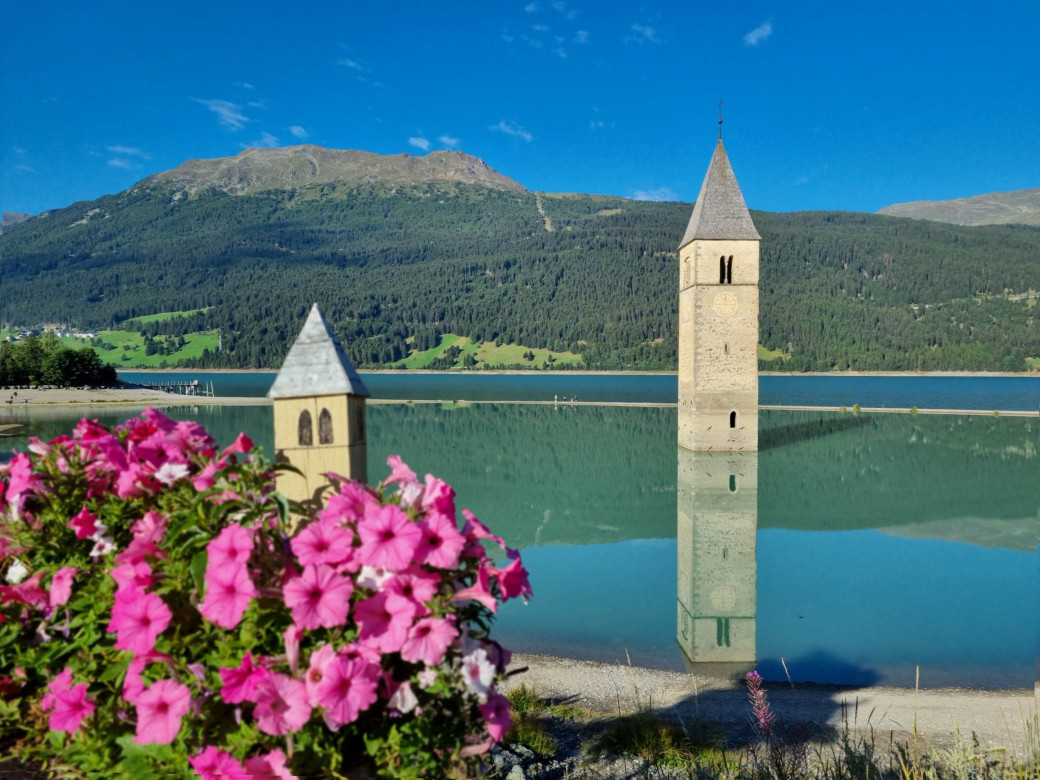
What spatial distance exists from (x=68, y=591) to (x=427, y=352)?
612 feet

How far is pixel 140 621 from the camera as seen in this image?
6.11ft

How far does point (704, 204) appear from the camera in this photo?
34938 millimetres

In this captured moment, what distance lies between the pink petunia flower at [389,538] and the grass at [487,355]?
170 m

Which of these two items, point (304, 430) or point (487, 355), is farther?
point (487, 355)

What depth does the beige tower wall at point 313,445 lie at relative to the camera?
2506 millimetres

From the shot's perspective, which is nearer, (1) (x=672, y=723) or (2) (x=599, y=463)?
(1) (x=672, y=723)

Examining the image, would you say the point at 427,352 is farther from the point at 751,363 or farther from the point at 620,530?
the point at 620,530

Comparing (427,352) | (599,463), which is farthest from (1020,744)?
(427,352)

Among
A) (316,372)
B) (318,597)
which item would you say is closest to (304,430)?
(316,372)

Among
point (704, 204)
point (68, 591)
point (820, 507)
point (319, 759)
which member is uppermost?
point (704, 204)

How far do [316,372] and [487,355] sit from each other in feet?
587

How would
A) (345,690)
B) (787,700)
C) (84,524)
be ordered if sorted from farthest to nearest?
(787,700) → (84,524) → (345,690)

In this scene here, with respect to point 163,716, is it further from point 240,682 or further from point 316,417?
point 316,417

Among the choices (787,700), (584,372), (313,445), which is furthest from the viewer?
(584,372)
